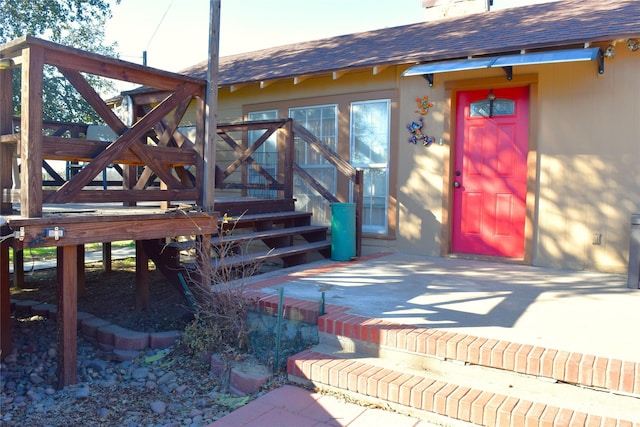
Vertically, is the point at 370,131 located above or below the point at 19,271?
above

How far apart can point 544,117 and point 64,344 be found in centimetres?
534

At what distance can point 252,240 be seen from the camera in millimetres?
5395

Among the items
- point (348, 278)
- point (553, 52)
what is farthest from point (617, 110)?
point (348, 278)

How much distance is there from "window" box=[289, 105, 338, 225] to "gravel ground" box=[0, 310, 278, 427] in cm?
396

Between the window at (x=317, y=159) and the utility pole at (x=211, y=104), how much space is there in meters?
3.04

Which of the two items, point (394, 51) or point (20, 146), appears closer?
point (20, 146)

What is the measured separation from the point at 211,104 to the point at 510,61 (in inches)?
126

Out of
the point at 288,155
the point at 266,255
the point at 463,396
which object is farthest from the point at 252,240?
the point at 463,396

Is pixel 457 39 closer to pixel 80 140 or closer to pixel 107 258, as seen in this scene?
pixel 80 140

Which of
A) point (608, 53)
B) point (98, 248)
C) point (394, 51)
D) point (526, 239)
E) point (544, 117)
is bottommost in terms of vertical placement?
point (98, 248)

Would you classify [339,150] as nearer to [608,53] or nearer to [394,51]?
[394,51]

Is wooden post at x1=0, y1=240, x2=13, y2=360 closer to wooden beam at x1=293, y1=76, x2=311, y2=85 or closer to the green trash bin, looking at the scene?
the green trash bin

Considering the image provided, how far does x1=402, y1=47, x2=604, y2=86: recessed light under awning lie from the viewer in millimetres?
5039

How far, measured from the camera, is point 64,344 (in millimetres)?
3512
